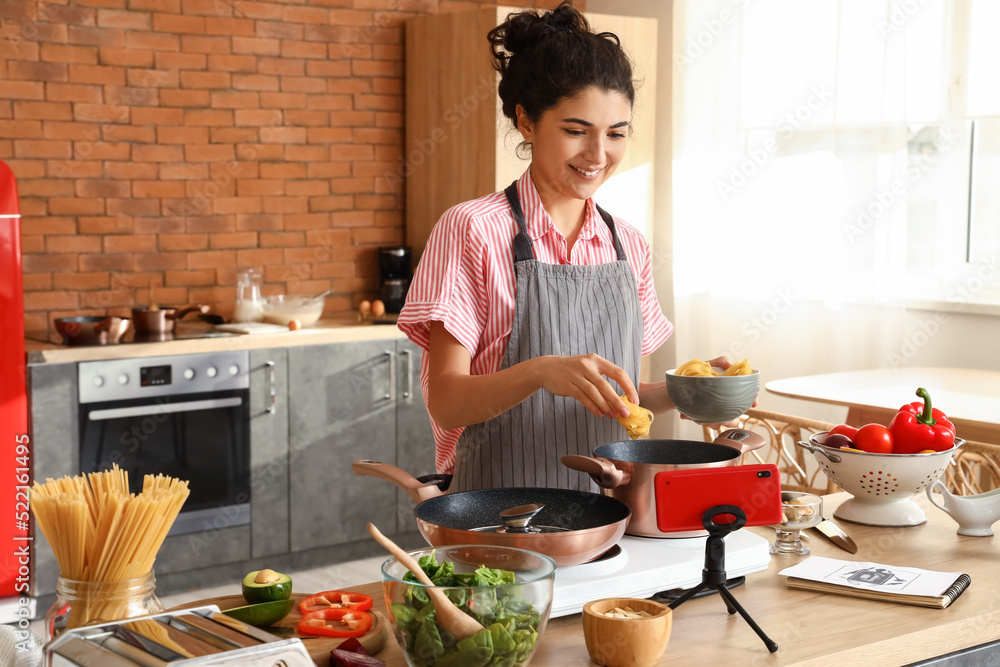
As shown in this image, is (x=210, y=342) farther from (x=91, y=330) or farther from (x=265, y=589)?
(x=265, y=589)

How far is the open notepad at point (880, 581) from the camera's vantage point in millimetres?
1465

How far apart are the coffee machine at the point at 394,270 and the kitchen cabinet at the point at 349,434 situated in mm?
396

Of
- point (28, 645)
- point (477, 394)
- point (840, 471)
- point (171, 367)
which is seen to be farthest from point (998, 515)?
point (171, 367)

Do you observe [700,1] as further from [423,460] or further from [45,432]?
[45,432]

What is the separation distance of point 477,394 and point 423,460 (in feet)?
8.84

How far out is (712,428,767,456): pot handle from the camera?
1647 mm

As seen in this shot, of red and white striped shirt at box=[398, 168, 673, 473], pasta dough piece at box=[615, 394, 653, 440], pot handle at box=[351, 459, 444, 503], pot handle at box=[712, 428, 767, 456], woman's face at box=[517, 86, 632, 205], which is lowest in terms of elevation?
pot handle at box=[351, 459, 444, 503]

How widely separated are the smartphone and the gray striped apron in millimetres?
Result: 492

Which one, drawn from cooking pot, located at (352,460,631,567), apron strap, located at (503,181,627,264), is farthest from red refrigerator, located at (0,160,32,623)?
cooking pot, located at (352,460,631,567)

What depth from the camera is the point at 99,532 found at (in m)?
1.14

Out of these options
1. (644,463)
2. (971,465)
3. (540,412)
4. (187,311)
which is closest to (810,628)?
(644,463)

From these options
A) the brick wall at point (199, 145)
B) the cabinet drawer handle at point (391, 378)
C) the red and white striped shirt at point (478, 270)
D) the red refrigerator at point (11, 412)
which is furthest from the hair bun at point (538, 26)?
the brick wall at point (199, 145)

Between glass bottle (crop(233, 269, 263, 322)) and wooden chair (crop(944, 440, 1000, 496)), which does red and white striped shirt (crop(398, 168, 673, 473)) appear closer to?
wooden chair (crop(944, 440, 1000, 496))

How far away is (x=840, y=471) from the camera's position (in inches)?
72.9
